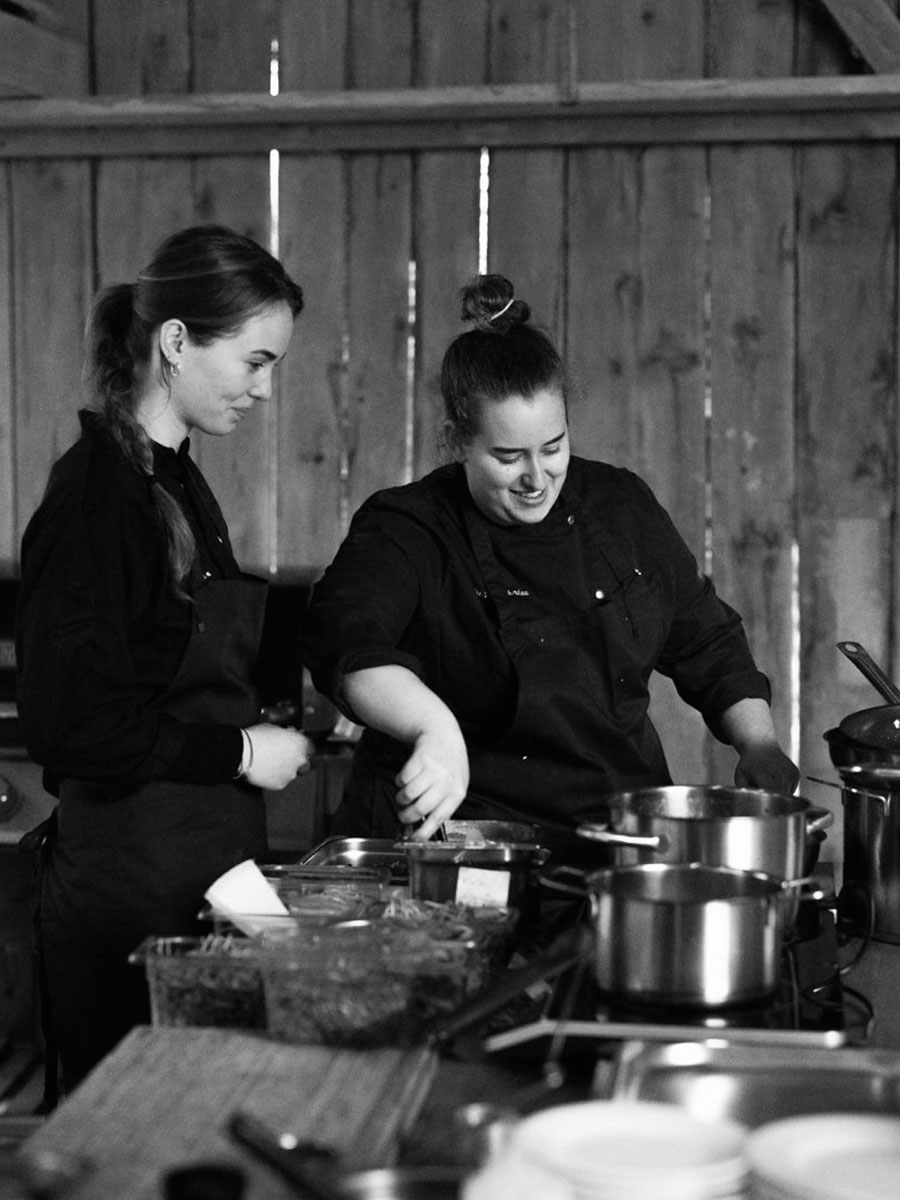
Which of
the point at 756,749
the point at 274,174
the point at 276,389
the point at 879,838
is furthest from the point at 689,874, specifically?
the point at 274,174

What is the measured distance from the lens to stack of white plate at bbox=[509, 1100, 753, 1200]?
103 centimetres

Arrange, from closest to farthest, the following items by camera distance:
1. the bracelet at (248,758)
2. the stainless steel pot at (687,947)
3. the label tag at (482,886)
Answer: the stainless steel pot at (687,947)
the label tag at (482,886)
the bracelet at (248,758)

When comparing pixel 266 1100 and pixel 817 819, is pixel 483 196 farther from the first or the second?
pixel 266 1100

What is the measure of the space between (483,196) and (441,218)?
0.37 ft

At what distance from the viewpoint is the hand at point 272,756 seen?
7.38ft

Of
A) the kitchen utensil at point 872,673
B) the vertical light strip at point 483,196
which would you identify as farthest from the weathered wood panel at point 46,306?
the kitchen utensil at point 872,673

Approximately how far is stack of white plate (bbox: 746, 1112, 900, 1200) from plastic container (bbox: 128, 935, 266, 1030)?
0.51m

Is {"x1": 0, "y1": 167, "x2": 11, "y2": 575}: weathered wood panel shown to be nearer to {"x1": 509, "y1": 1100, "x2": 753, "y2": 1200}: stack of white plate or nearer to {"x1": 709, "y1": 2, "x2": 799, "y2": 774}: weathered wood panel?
{"x1": 709, "y1": 2, "x2": 799, "y2": 774}: weathered wood panel

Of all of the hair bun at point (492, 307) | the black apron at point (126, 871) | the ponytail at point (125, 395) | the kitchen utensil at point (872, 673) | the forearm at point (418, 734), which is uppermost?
the hair bun at point (492, 307)

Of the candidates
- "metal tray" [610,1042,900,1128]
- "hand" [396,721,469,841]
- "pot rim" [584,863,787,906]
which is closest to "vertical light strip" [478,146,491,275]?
"hand" [396,721,469,841]

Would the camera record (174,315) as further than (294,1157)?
Yes

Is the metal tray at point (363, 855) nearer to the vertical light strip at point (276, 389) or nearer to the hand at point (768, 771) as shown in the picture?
the hand at point (768, 771)

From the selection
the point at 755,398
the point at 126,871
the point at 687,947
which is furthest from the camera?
the point at 755,398

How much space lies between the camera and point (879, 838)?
175 centimetres
